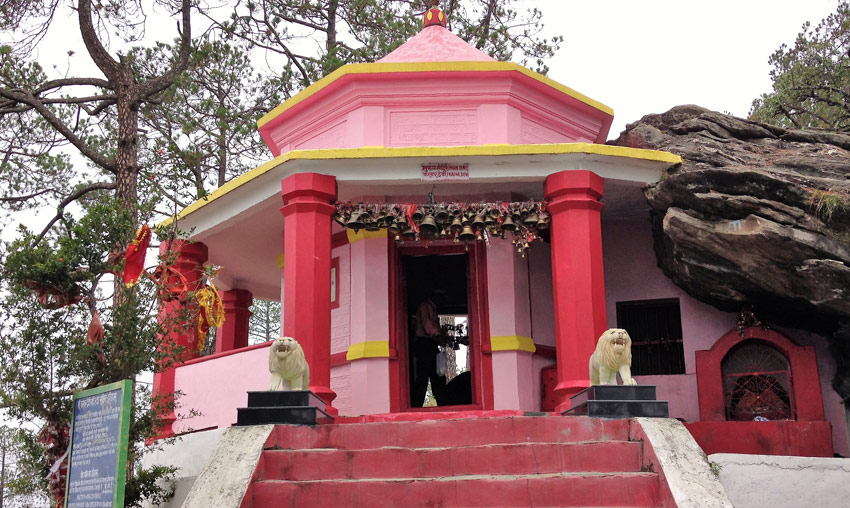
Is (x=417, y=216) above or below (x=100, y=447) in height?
above

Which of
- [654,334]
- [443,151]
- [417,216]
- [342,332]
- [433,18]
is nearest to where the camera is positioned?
[443,151]

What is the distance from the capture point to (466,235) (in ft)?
32.6

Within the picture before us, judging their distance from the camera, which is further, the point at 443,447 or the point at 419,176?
the point at 419,176

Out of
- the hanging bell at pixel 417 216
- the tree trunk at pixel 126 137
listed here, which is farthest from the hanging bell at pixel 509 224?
the tree trunk at pixel 126 137

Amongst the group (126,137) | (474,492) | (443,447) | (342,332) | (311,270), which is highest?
(126,137)

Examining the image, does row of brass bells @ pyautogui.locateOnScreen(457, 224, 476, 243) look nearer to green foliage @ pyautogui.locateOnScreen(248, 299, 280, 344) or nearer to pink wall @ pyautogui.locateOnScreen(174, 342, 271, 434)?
pink wall @ pyautogui.locateOnScreen(174, 342, 271, 434)

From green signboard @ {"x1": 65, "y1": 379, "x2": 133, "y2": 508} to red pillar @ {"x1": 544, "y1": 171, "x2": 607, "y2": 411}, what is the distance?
15.1 ft

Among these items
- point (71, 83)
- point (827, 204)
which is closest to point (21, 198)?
point (71, 83)

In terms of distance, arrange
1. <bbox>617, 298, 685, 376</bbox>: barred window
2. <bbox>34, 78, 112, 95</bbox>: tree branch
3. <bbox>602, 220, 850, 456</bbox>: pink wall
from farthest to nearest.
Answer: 1. <bbox>34, 78, 112, 95</bbox>: tree branch
2. <bbox>617, 298, 685, 376</bbox>: barred window
3. <bbox>602, 220, 850, 456</bbox>: pink wall

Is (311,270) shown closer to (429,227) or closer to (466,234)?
(429,227)

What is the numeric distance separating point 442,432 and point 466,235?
2.79 metres

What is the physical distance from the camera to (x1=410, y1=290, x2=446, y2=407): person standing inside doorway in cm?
1294

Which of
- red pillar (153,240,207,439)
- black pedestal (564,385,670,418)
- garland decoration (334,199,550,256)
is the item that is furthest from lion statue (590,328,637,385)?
red pillar (153,240,207,439)

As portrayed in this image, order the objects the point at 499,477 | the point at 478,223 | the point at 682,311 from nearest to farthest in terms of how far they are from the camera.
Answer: the point at 499,477 < the point at 478,223 < the point at 682,311
